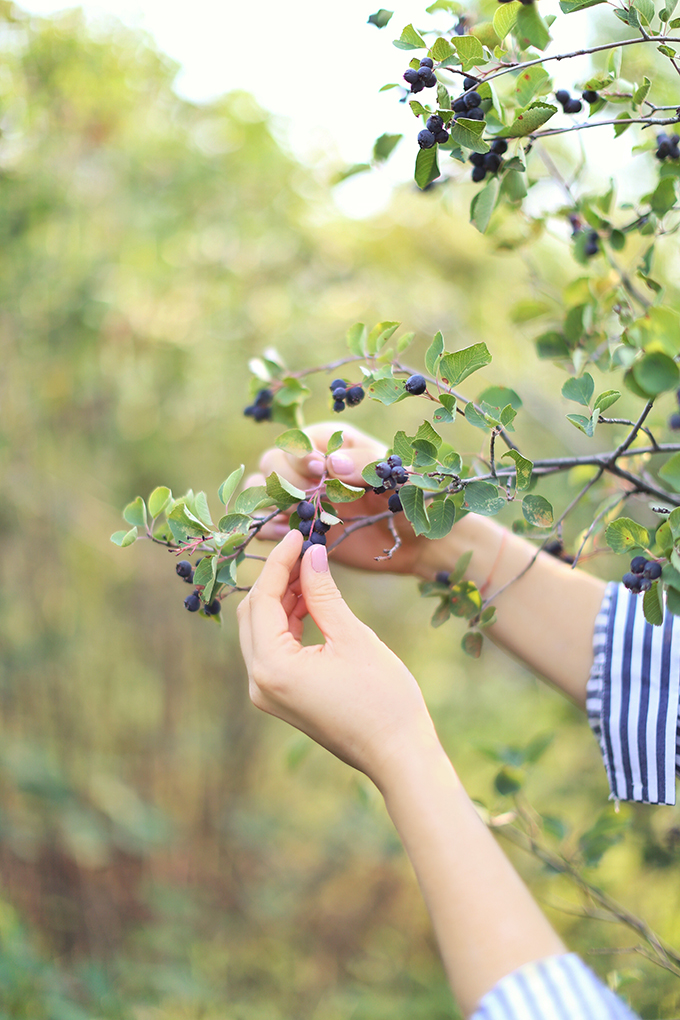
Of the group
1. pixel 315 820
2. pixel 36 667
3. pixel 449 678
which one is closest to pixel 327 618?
pixel 36 667

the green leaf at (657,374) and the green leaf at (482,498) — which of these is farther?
the green leaf at (482,498)

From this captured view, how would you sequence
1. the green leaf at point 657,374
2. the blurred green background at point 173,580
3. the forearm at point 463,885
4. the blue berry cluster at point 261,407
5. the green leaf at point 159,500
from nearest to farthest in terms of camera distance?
the green leaf at point 657,374 < the forearm at point 463,885 < the green leaf at point 159,500 < the blue berry cluster at point 261,407 < the blurred green background at point 173,580

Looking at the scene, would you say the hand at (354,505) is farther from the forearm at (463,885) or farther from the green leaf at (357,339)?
the forearm at (463,885)

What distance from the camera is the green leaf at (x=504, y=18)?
0.66m

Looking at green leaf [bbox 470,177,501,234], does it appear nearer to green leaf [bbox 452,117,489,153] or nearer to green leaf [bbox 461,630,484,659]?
green leaf [bbox 452,117,489,153]

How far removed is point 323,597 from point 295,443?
0.62 ft

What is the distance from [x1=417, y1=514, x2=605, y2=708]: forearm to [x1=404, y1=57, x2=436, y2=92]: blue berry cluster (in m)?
0.59

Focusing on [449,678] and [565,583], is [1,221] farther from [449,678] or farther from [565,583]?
[449,678]

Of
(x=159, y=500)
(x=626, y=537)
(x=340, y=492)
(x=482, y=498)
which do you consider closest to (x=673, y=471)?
(x=626, y=537)

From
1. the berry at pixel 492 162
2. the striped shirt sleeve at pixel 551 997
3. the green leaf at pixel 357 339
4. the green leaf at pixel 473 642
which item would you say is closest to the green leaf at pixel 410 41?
the berry at pixel 492 162

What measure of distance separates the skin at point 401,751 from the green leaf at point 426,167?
16.7 inches

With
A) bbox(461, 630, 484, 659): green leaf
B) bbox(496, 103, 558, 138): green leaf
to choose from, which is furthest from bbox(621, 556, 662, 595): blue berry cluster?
bbox(496, 103, 558, 138): green leaf

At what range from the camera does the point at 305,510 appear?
2.40 feet

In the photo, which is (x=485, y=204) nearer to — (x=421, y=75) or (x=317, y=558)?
(x=421, y=75)
